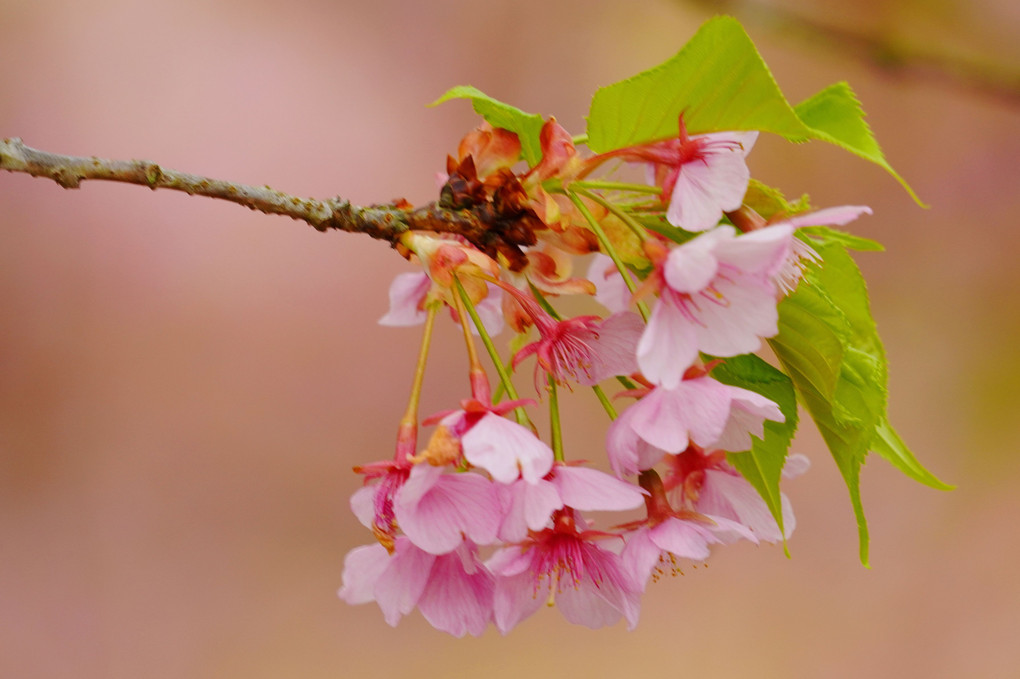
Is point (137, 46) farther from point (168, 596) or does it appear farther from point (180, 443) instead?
point (168, 596)

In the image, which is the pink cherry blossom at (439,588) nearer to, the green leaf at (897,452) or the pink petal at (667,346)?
the pink petal at (667,346)

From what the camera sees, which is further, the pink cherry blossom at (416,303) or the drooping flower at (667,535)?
the pink cherry blossom at (416,303)

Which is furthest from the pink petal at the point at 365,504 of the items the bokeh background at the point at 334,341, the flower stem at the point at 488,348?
the bokeh background at the point at 334,341

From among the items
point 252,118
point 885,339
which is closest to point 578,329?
point 252,118

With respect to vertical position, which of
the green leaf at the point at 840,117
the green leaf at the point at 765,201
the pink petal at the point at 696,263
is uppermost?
the green leaf at the point at 840,117

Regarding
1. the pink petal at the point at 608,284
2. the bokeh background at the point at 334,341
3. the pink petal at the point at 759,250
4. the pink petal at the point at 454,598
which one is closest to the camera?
the pink petal at the point at 759,250

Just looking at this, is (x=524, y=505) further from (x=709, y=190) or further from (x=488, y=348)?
(x=709, y=190)

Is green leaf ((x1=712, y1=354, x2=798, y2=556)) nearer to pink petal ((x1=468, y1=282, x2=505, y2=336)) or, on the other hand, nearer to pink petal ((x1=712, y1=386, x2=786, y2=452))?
pink petal ((x1=712, y1=386, x2=786, y2=452))

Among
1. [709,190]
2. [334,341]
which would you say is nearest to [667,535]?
[709,190]
